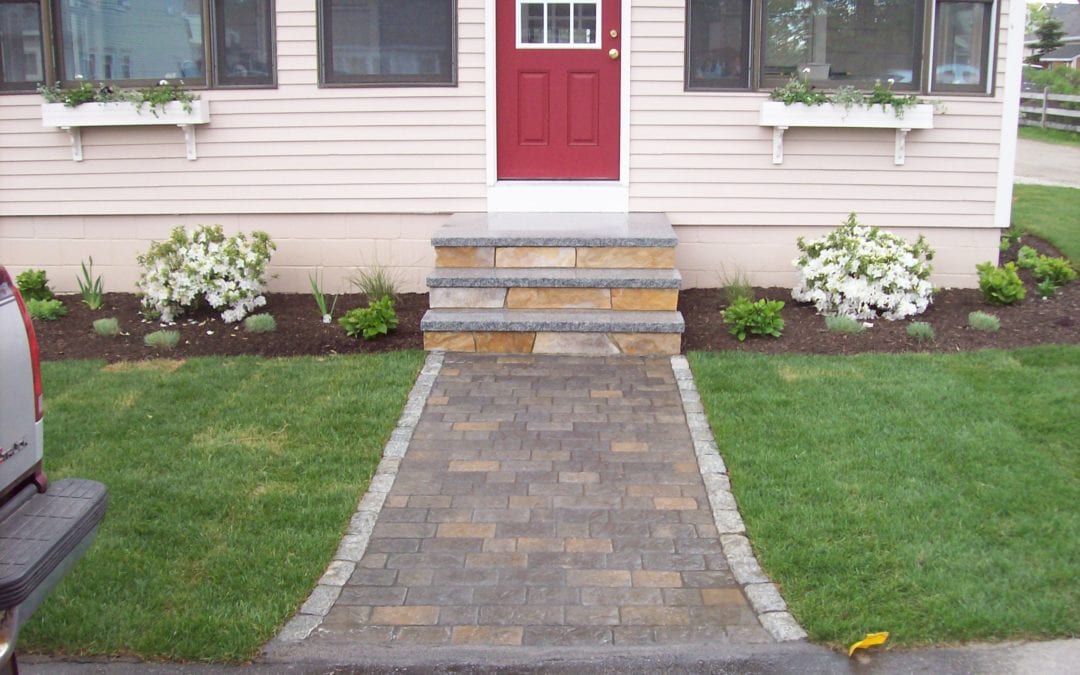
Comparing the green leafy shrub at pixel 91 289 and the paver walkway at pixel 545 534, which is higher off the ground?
the green leafy shrub at pixel 91 289

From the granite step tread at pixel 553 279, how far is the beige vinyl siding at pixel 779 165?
52.1 inches

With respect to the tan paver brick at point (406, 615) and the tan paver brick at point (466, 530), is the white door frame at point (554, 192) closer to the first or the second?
the tan paver brick at point (466, 530)

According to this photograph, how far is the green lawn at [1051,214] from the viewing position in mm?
10117

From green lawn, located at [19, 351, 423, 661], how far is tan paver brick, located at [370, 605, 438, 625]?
1.03 feet

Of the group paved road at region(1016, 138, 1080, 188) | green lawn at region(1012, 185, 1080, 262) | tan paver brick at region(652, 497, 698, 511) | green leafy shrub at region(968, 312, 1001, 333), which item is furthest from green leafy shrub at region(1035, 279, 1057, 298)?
paved road at region(1016, 138, 1080, 188)

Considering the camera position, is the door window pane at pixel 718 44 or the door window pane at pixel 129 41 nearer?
the door window pane at pixel 718 44

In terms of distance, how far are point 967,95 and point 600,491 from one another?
200 inches

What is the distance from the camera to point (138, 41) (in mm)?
8562

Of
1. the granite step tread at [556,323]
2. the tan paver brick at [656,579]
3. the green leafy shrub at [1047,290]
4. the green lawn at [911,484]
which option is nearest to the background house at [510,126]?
the green leafy shrub at [1047,290]

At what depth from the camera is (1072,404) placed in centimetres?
594

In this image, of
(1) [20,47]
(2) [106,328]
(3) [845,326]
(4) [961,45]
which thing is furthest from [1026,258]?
(1) [20,47]

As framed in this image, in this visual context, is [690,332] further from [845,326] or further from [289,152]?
[289,152]

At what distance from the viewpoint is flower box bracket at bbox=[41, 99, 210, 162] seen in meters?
8.39

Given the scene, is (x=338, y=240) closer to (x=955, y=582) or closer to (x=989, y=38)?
(x=989, y=38)
